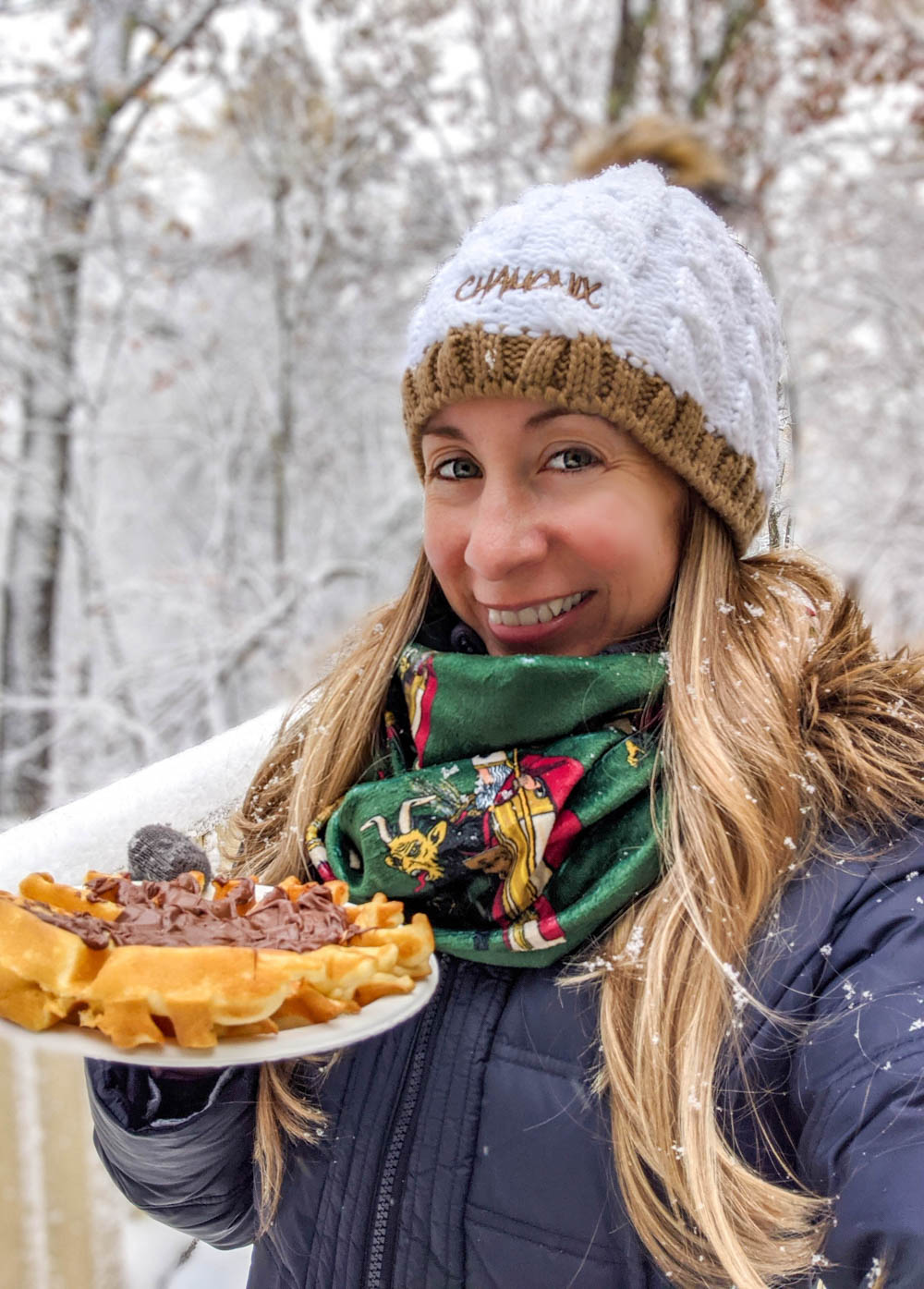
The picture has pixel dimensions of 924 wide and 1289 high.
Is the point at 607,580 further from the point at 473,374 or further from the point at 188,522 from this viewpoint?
the point at 188,522

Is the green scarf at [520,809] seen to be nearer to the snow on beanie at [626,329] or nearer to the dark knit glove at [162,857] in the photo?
the dark knit glove at [162,857]

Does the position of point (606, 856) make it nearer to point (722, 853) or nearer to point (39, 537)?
point (722, 853)

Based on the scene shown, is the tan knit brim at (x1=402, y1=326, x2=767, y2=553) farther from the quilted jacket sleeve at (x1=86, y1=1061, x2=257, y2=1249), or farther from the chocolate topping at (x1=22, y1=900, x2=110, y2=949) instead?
the quilted jacket sleeve at (x1=86, y1=1061, x2=257, y2=1249)

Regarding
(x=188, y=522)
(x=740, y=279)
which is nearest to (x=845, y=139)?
(x=740, y=279)

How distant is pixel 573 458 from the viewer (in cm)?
133

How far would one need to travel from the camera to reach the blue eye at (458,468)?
140 centimetres

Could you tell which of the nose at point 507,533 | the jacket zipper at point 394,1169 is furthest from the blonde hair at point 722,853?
the nose at point 507,533

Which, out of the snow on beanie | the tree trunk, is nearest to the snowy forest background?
the tree trunk

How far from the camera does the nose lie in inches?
50.9

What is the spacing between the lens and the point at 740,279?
1.43 metres

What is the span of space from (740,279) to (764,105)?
23.6 feet

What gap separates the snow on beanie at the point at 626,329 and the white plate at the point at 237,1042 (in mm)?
786

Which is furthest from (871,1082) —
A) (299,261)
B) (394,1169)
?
(299,261)

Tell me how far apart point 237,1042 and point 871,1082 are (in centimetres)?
65
